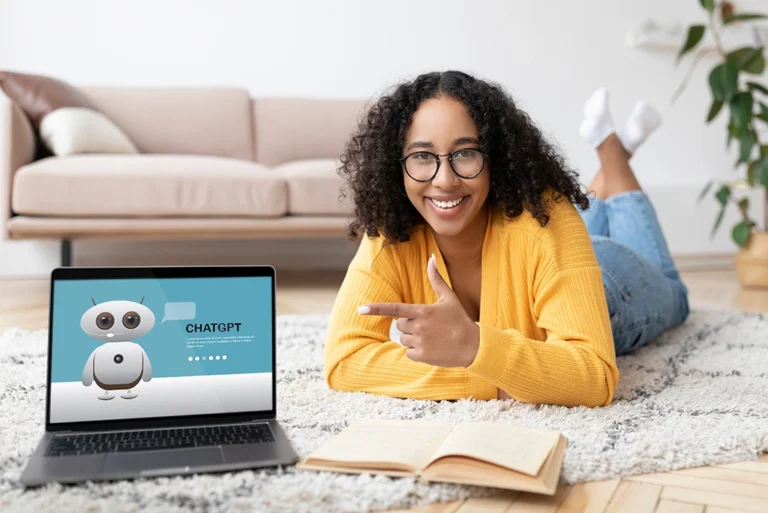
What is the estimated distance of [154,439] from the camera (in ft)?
3.05

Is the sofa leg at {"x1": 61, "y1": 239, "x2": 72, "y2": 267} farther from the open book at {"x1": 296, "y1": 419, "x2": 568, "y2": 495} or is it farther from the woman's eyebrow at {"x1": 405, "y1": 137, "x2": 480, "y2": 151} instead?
the open book at {"x1": 296, "y1": 419, "x2": 568, "y2": 495}

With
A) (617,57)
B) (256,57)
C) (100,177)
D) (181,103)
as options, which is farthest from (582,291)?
(617,57)

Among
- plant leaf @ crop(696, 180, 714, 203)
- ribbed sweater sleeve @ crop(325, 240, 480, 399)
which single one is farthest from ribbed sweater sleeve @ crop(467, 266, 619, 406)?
plant leaf @ crop(696, 180, 714, 203)

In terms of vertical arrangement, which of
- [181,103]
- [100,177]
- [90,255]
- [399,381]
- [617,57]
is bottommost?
[90,255]

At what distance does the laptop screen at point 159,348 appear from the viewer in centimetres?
95

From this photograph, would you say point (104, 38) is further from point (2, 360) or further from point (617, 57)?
point (617, 57)

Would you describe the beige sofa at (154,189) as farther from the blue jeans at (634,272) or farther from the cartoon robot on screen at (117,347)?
the cartoon robot on screen at (117,347)

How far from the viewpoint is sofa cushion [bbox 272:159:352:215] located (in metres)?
2.70

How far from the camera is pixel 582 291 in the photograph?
3.89 feet

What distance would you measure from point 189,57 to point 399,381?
252cm

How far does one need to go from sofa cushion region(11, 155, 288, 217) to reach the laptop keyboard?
5.63ft

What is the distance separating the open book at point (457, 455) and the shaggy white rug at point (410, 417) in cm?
2

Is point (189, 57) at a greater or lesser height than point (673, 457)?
greater

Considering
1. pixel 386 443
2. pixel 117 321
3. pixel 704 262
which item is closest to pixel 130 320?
pixel 117 321
